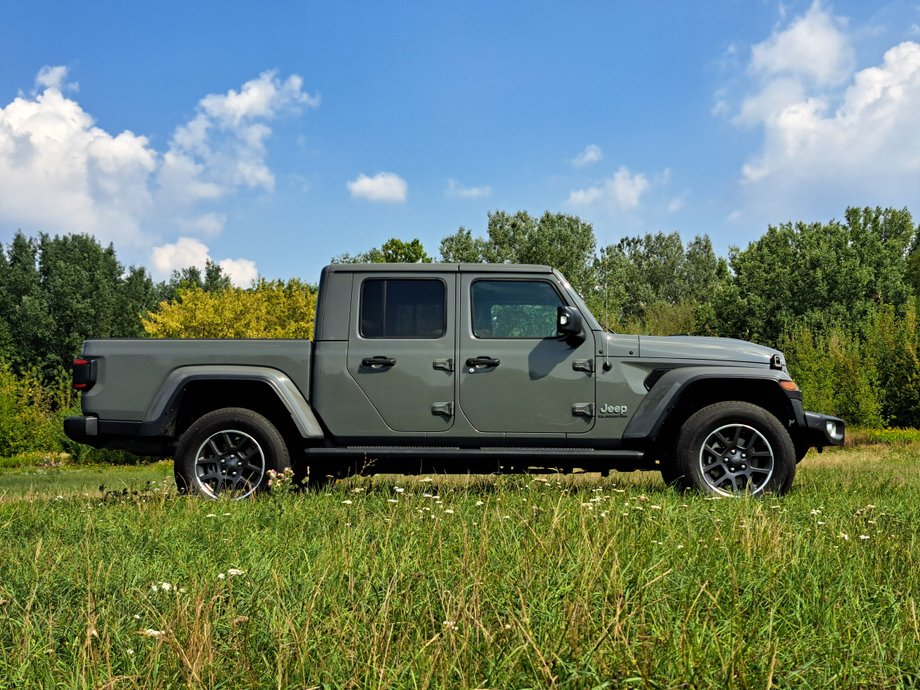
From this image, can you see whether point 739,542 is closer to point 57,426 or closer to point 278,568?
point 278,568

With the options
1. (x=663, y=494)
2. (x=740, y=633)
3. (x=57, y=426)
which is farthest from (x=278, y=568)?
(x=57, y=426)

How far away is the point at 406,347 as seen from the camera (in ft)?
21.7

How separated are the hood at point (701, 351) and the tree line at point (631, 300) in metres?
6.57

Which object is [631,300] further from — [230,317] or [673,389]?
[673,389]

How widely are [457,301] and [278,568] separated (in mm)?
3429

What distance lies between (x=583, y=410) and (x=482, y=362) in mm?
930

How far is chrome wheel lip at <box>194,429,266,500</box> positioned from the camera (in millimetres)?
6613

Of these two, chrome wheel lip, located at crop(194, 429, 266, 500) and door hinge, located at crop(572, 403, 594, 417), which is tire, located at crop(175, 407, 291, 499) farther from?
door hinge, located at crop(572, 403, 594, 417)

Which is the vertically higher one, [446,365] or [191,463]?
[446,365]

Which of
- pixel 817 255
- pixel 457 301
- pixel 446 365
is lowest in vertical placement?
pixel 446 365

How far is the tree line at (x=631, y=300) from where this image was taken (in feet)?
75.5

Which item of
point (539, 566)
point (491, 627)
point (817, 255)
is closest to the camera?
point (491, 627)

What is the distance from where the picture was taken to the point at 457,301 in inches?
264

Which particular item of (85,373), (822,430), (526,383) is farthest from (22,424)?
(822,430)
